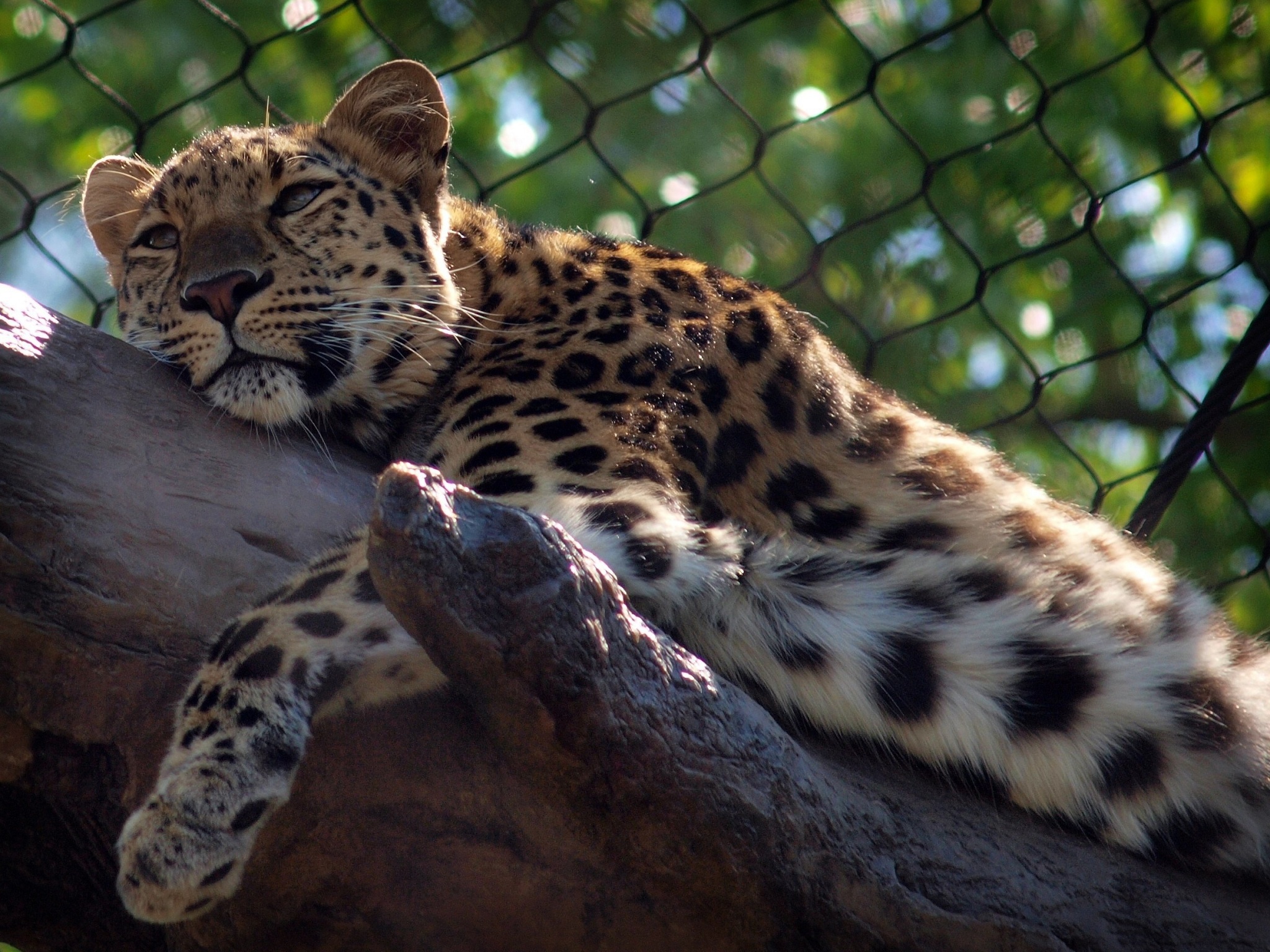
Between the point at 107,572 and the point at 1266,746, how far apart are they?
4.36 feet

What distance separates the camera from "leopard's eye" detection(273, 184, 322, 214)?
2219 mm

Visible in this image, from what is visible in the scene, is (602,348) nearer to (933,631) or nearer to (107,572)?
(933,631)

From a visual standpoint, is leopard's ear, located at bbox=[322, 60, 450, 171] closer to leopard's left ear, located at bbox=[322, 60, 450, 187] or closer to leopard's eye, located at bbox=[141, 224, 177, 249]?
leopard's left ear, located at bbox=[322, 60, 450, 187]

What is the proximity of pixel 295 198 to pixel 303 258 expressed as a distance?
6.6 inches

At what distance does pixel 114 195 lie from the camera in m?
2.50

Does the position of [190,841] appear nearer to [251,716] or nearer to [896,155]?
[251,716]

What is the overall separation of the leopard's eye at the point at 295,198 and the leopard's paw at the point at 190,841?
1.13 m

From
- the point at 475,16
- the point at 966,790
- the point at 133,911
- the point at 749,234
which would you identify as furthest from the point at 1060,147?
the point at 133,911

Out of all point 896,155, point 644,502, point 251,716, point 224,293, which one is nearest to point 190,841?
point 251,716

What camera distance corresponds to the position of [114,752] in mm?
1501

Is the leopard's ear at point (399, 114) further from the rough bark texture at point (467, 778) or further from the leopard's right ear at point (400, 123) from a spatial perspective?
the rough bark texture at point (467, 778)

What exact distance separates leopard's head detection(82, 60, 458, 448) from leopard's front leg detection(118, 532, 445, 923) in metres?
0.51

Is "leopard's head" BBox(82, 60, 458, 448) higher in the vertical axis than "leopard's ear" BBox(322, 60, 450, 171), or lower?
lower

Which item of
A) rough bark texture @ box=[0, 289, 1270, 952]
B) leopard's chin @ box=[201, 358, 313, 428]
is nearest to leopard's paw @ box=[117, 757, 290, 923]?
rough bark texture @ box=[0, 289, 1270, 952]
